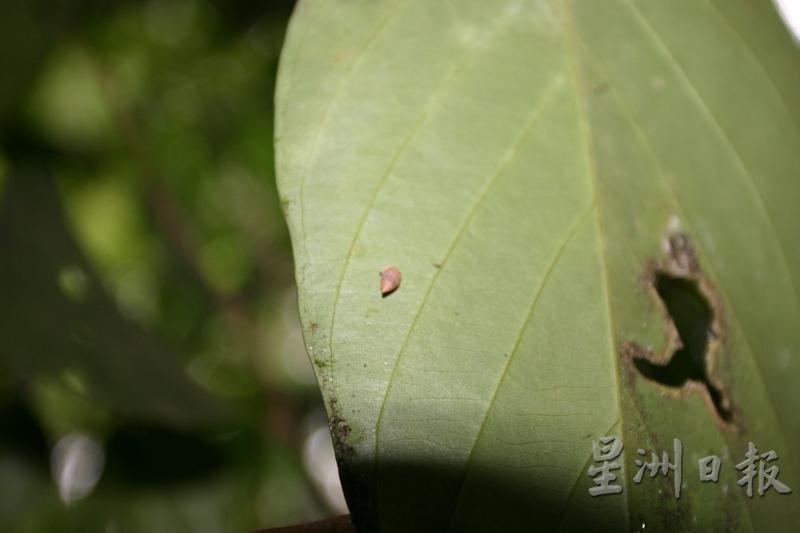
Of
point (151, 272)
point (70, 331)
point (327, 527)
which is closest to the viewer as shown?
point (327, 527)

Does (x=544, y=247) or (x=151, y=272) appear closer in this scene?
(x=544, y=247)

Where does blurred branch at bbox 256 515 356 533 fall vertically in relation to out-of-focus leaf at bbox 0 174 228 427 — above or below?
above

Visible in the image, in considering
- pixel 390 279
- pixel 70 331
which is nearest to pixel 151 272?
pixel 70 331

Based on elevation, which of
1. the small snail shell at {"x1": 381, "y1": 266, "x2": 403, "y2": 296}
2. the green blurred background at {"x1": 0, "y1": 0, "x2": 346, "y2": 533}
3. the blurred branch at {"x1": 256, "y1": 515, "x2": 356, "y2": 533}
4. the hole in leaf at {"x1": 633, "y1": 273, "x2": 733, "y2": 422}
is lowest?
the green blurred background at {"x1": 0, "y1": 0, "x2": 346, "y2": 533}

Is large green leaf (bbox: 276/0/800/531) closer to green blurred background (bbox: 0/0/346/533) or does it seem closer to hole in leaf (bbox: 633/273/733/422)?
hole in leaf (bbox: 633/273/733/422)

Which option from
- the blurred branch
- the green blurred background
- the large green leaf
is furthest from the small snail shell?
the green blurred background

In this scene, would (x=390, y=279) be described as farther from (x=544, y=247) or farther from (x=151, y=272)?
(x=151, y=272)

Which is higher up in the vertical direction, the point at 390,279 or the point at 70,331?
the point at 390,279
